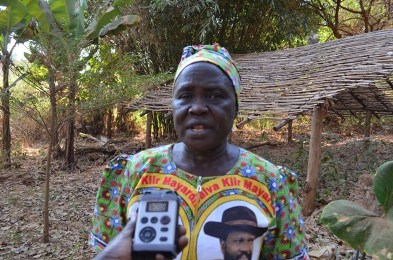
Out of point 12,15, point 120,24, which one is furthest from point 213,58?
point 120,24

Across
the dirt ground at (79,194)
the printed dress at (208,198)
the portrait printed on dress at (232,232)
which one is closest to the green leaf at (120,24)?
the dirt ground at (79,194)

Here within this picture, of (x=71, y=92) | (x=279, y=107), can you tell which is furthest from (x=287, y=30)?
(x=71, y=92)

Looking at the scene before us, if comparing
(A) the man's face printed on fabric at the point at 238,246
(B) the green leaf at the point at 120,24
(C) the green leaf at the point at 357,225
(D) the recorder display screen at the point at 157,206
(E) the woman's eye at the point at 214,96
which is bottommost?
(C) the green leaf at the point at 357,225

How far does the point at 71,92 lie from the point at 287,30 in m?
6.92

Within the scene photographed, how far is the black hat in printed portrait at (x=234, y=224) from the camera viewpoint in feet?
3.49

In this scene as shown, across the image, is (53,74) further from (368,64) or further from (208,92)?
(368,64)

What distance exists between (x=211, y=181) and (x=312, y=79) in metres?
5.06

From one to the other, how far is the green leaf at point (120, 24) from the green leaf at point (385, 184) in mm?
5251

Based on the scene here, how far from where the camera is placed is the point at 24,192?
22.7 ft

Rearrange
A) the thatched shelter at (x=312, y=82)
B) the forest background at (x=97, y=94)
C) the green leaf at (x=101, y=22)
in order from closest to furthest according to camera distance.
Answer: the forest background at (x=97, y=94)
the thatched shelter at (x=312, y=82)
the green leaf at (x=101, y=22)

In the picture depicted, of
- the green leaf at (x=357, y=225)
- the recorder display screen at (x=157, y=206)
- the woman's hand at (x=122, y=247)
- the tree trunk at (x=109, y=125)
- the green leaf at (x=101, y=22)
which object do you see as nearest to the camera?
the woman's hand at (x=122, y=247)

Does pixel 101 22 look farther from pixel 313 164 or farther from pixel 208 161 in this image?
pixel 208 161

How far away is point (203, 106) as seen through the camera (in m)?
1.10

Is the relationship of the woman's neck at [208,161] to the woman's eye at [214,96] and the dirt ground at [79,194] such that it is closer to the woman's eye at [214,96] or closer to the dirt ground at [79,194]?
Answer: the woman's eye at [214,96]
